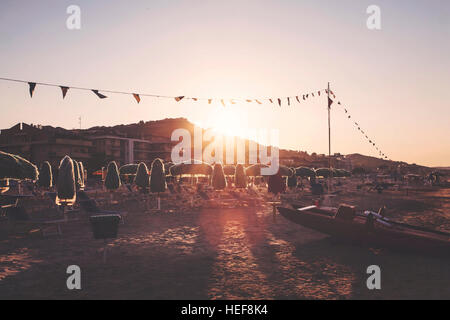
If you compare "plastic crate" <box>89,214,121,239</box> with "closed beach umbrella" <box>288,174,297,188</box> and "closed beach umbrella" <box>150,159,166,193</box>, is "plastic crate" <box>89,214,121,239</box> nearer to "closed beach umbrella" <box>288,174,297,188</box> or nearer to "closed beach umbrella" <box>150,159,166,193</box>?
"closed beach umbrella" <box>150,159,166,193</box>

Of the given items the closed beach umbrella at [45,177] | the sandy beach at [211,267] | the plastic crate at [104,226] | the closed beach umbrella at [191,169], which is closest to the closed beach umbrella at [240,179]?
the closed beach umbrella at [191,169]

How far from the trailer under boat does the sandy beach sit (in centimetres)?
26

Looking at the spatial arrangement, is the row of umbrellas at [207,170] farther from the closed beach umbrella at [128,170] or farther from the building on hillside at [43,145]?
the building on hillside at [43,145]

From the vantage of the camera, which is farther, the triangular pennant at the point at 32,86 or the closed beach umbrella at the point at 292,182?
the closed beach umbrella at the point at 292,182

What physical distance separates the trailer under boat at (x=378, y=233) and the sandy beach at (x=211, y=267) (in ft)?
0.86

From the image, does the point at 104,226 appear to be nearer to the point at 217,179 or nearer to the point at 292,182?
the point at 217,179

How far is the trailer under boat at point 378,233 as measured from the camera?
6.99 metres

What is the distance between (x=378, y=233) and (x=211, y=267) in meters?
3.99

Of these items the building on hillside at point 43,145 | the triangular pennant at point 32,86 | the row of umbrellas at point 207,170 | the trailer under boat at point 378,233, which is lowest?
the trailer under boat at point 378,233

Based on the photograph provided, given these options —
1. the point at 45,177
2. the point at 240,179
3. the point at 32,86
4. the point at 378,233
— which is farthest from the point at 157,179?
the point at 378,233

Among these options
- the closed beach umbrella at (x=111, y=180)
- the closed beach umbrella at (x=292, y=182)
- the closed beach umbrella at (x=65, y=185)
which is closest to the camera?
the closed beach umbrella at (x=65, y=185)
